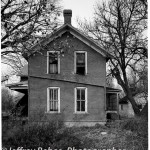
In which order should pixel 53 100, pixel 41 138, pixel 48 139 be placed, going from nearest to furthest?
pixel 41 138
pixel 48 139
pixel 53 100

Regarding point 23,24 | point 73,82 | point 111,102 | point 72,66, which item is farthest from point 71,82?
point 23,24

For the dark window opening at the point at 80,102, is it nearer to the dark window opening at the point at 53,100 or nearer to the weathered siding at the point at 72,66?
the weathered siding at the point at 72,66

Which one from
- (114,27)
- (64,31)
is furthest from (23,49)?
(114,27)

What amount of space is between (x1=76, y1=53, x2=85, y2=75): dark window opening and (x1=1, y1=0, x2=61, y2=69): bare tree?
288 inches

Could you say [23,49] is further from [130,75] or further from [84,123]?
[130,75]

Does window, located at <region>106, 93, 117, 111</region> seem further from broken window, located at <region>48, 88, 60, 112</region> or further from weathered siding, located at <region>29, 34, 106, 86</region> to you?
broken window, located at <region>48, 88, 60, 112</region>

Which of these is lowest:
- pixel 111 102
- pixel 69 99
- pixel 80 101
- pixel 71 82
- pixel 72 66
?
pixel 111 102

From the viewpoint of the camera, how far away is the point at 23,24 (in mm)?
7777

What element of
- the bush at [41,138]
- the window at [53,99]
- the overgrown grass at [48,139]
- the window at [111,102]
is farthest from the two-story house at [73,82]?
the bush at [41,138]

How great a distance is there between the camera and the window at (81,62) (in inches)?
618

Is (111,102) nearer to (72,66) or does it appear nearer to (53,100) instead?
(72,66)

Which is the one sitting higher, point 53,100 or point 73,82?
point 73,82

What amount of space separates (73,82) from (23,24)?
8.24 metres

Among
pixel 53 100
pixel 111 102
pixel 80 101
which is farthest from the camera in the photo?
pixel 111 102
